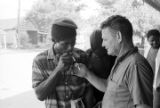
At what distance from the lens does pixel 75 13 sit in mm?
38594

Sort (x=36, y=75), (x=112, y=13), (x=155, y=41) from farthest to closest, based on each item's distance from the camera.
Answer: (x=112, y=13) < (x=155, y=41) < (x=36, y=75)

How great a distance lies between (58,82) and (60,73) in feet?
0.30

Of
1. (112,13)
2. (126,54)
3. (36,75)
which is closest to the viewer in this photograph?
(126,54)

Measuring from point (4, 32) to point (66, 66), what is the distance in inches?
1579

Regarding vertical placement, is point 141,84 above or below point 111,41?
below

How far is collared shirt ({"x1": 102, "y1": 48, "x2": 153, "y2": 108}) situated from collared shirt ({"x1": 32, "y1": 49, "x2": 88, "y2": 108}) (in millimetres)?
317

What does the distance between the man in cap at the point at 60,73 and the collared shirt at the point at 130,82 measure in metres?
0.32

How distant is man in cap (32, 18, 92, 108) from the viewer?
6.31 feet

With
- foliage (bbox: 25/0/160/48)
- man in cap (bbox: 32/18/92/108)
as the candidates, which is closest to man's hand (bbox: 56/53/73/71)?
man in cap (bbox: 32/18/92/108)

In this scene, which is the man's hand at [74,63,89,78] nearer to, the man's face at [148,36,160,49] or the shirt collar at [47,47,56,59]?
the shirt collar at [47,47,56,59]

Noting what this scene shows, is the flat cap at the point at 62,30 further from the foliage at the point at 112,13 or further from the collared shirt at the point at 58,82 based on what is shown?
the foliage at the point at 112,13

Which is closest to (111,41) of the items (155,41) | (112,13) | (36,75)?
(36,75)

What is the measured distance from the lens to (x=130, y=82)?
63.9 inches

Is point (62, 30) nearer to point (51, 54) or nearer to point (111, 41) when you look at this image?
point (51, 54)
